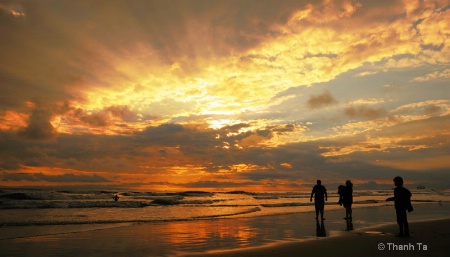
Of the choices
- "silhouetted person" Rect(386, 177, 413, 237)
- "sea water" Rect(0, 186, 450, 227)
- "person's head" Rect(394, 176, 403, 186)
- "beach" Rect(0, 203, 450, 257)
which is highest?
"person's head" Rect(394, 176, 403, 186)

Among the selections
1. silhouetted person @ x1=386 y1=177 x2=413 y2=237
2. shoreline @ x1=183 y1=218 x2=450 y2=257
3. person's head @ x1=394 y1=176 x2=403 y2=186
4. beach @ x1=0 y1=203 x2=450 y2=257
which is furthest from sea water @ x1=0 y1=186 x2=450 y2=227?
person's head @ x1=394 y1=176 x2=403 y2=186

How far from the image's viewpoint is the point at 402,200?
12625mm

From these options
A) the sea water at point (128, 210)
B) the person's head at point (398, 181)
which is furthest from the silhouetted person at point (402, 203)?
the sea water at point (128, 210)

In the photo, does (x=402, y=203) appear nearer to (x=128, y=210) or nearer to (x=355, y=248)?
(x=355, y=248)

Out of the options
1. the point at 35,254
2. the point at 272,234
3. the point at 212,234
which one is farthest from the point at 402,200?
the point at 35,254

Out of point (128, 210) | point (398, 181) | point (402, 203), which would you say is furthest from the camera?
point (128, 210)

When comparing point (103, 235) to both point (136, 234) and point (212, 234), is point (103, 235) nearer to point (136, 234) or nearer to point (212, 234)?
point (136, 234)

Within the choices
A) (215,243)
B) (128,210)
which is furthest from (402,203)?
(128,210)

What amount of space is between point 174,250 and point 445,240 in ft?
32.7

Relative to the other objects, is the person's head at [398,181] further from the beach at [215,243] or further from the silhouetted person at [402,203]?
the beach at [215,243]

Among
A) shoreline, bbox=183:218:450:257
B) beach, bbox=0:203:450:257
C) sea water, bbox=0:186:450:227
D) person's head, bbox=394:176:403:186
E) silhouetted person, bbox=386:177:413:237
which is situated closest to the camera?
shoreline, bbox=183:218:450:257

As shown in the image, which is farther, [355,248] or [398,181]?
[398,181]

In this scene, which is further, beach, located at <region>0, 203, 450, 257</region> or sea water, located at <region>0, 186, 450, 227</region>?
sea water, located at <region>0, 186, 450, 227</region>

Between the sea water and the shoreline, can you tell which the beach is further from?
the sea water
